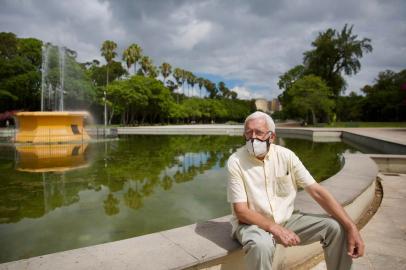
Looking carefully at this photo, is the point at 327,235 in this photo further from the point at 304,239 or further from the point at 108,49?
the point at 108,49

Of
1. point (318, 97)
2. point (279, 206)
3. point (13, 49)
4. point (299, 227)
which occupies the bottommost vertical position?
point (299, 227)

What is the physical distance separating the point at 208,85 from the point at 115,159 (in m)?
89.3

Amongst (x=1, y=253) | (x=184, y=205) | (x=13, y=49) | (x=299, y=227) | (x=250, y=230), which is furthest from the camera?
(x=13, y=49)

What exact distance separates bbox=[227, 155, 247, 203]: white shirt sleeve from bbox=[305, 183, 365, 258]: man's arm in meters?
0.60

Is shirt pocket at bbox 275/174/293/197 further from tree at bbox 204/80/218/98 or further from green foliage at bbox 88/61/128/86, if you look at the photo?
tree at bbox 204/80/218/98

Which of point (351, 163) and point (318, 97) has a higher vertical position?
point (318, 97)

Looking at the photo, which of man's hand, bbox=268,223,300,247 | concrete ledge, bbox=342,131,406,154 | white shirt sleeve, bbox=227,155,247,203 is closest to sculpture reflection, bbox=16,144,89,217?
white shirt sleeve, bbox=227,155,247,203

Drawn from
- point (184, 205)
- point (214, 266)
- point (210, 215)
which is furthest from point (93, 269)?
point (184, 205)

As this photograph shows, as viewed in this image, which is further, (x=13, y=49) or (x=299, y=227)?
(x=13, y=49)

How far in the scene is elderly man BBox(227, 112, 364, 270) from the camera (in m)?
2.28

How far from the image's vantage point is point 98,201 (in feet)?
21.0

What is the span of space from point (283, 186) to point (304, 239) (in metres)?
0.49

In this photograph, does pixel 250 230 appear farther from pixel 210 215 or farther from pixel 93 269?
pixel 210 215

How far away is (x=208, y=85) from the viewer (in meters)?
99.8
